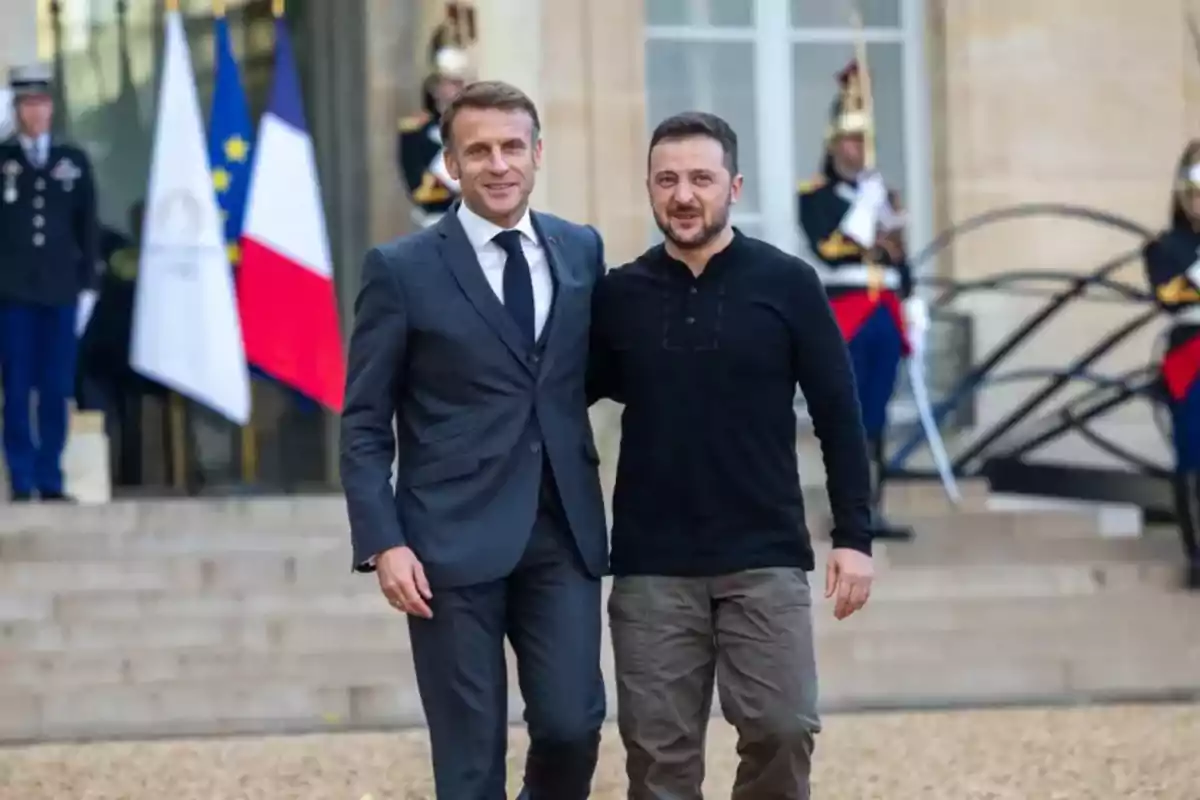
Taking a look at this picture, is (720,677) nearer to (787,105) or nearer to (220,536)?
(220,536)

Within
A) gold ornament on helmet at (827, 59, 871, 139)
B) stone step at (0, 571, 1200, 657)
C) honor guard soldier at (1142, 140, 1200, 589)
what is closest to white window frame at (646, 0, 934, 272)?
gold ornament on helmet at (827, 59, 871, 139)

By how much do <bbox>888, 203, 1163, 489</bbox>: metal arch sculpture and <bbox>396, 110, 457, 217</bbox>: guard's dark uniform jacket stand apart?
2562mm

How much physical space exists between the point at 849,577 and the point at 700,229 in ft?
2.35

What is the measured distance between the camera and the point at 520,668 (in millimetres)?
4477

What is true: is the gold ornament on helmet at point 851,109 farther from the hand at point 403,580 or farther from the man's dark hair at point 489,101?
the hand at point 403,580

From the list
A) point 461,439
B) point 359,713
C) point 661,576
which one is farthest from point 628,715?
point 359,713

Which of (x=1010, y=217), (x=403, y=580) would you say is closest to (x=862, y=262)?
(x=1010, y=217)

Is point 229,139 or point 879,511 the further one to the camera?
point 229,139

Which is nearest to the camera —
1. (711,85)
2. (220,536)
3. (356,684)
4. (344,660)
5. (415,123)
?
(356,684)

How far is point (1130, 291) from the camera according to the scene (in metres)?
11.6

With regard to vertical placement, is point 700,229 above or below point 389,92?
below

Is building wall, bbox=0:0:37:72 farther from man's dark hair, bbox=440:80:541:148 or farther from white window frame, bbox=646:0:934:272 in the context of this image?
man's dark hair, bbox=440:80:541:148

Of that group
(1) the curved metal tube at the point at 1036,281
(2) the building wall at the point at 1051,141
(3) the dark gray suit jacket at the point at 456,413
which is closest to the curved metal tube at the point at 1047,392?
(1) the curved metal tube at the point at 1036,281

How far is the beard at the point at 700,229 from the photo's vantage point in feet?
14.7
